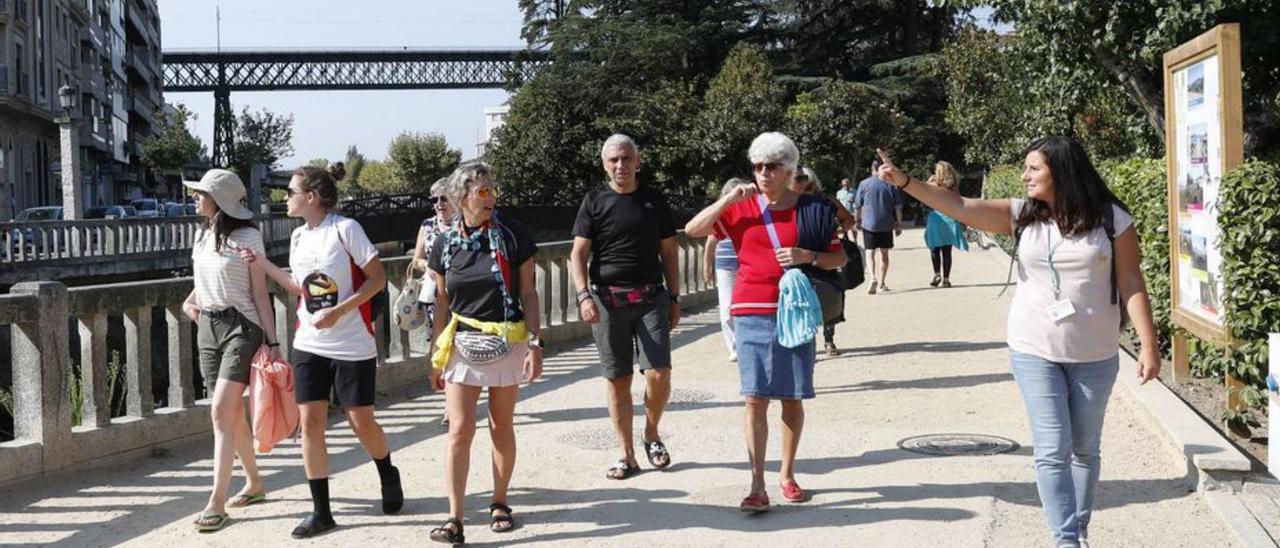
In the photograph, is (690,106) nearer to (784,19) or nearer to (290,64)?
(784,19)

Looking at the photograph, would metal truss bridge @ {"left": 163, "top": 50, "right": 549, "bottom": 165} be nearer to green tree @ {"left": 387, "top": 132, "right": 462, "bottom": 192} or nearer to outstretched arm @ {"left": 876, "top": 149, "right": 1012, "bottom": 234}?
green tree @ {"left": 387, "top": 132, "right": 462, "bottom": 192}

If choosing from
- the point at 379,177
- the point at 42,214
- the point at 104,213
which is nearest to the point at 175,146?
the point at 104,213

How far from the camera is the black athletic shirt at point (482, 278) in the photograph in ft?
19.1

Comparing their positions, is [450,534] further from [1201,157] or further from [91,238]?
[91,238]

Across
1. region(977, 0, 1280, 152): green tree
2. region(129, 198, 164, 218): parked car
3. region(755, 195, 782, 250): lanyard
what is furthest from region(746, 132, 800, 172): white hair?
region(129, 198, 164, 218): parked car

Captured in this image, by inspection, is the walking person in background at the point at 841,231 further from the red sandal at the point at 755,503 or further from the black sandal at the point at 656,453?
the black sandal at the point at 656,453

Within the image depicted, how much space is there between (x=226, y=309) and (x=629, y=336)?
2.06 m

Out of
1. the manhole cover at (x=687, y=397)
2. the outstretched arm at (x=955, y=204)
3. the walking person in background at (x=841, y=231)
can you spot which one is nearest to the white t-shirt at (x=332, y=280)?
the walking person in background at (x=841, y=231)

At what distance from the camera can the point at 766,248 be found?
6207 mm

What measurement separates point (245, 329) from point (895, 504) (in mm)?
3082

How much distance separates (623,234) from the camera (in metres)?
7.09

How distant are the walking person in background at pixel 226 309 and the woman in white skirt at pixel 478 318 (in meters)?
0.93

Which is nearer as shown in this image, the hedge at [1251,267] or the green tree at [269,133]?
the hedge at [1251,267]

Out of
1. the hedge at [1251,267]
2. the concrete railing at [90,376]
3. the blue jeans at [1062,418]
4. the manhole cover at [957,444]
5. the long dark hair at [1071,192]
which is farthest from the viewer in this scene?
the manhole cover at [957,444]
